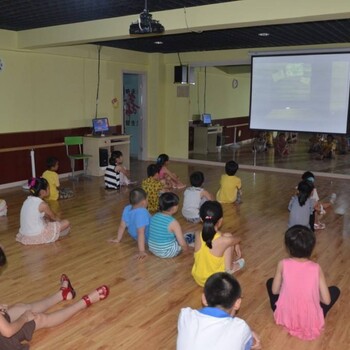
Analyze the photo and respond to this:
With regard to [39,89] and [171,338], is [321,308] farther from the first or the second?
[39,89]

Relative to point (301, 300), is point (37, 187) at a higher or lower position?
higher

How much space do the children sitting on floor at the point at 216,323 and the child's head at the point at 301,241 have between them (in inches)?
33.2

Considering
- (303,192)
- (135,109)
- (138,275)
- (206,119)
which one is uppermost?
(135,109)

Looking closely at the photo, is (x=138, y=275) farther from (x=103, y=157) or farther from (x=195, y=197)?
(x=103, y=157)

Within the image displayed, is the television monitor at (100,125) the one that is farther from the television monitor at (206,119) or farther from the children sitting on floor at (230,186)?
the television monitor at (206,119)

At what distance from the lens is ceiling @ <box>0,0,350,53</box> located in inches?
189

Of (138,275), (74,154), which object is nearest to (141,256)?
(138,275)

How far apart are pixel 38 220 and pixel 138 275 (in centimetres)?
133

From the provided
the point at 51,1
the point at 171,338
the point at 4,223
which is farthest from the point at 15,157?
the point at 171,338

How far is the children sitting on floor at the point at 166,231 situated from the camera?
3.74 meters

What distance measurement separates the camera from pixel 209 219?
10.2ft

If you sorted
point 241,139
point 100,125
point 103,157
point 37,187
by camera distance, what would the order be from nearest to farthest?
point 37,187
point 103,157
point 100,125
point 241,139

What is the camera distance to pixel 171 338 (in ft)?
8.59

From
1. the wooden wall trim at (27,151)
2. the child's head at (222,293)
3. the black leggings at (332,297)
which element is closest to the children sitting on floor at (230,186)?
the black leggings at (332,297)
